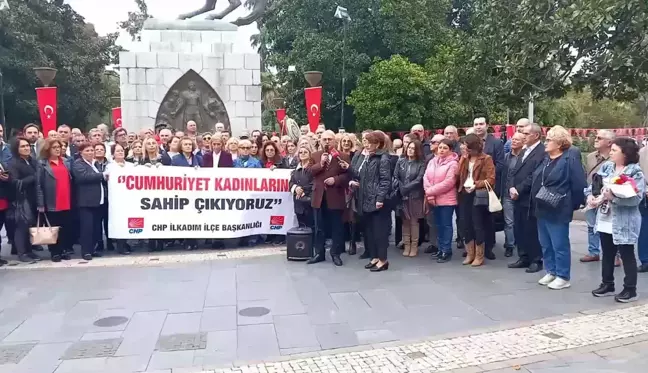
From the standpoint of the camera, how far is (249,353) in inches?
182

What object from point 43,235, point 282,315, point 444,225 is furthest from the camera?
point 444,225

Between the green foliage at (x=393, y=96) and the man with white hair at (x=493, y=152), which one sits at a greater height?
the green foliage at (x=393, y=96)

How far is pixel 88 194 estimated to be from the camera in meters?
7.99

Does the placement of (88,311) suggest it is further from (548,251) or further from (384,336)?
(548,251)

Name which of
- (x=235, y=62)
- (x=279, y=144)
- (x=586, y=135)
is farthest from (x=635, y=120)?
(x=279, y=144)

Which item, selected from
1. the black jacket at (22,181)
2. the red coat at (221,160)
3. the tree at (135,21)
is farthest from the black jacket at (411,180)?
the tree at (135,21)

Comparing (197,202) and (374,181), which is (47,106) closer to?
(197,202)

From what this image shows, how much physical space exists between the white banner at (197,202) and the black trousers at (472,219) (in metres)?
2.67

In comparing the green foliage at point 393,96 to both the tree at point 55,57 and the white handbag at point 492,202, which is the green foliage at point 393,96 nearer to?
the tree at point 55,57

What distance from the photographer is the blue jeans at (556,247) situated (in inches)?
244

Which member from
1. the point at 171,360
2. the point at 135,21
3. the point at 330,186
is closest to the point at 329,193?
the point at 330,186

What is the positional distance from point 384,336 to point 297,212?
11.6 feet

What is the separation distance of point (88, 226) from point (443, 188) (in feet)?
15.8

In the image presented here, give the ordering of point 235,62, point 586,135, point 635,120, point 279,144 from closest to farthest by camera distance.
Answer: point 279,144 < point 235,62 < point 586,135 < point 635,120
